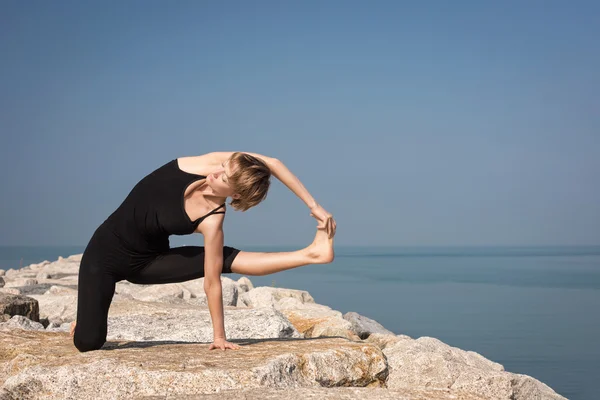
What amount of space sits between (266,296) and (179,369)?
26.9ft

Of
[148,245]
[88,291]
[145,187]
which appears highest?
[145,187]

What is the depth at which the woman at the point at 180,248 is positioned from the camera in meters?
5.05

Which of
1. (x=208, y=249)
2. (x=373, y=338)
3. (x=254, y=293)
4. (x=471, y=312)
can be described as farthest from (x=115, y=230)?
(x=471, y=312)

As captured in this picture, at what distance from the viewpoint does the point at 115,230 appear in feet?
17.4

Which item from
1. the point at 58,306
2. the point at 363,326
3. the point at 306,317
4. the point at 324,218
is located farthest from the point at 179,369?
the point at 363,326

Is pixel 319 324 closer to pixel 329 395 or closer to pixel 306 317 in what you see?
pixel 306 317

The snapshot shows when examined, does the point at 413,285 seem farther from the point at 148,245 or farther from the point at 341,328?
the point at 148,245

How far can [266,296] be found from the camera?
Answer: 40.9 ft

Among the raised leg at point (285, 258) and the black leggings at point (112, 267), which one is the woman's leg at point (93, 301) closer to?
the black leggings at point (112, 267)

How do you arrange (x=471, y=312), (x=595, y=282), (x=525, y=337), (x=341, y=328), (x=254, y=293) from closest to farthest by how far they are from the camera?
(x=341, y=328)
(x=254, y=293)
(x=525, y=337)
(x=471, y=312)
(x=595, y=282)

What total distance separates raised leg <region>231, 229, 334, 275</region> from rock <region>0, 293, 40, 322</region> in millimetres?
3269

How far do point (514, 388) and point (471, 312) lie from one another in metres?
20.5

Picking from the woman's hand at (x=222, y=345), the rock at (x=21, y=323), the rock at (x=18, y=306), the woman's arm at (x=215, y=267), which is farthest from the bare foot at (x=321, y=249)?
the rock at (x=18, y=306)

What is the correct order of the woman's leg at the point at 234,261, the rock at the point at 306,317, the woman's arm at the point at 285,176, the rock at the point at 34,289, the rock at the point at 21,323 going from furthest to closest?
the rock at the point at 34,289
the rock at the point at 306,317
the rock at the point at 21,323
the woman's leg at the point at 234,261
the woman's arm at the point at 285,176
